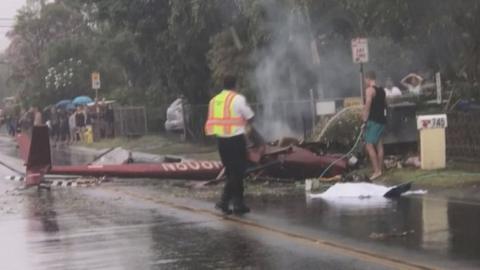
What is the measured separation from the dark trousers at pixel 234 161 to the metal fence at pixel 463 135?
5.13 m

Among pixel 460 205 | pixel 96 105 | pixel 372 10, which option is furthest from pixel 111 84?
pixel 460 205

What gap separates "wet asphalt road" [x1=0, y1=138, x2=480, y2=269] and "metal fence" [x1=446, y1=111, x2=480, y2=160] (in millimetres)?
2840

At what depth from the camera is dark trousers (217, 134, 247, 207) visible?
1052 cm

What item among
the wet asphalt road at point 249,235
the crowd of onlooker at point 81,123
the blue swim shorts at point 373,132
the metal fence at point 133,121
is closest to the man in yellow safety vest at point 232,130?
the wet asphalt road at point 249,235

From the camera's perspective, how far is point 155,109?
35.4 metres

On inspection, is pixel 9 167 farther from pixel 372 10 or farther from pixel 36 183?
pixel 372 10

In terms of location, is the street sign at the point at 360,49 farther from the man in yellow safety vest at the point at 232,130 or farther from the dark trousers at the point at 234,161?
the dark trousers at the point at 234,161

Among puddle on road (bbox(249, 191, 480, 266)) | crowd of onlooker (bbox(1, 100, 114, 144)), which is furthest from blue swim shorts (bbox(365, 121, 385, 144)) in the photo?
crowd of onlooker (bbox(1, 100, 114, 144))

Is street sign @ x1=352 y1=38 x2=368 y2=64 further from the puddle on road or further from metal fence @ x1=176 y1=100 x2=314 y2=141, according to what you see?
the puddle on road

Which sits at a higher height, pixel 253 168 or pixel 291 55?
pixel 291 55

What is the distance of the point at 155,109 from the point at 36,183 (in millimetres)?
20066

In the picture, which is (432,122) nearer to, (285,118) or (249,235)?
(249,235)

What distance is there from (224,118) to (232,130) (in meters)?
0.19

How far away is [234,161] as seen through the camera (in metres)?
10.5
